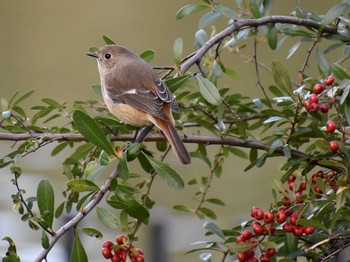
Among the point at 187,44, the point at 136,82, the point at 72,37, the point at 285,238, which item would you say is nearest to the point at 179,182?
the point at 285,238

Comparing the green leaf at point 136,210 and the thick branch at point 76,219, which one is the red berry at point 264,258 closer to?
the green leaf at point 136,210

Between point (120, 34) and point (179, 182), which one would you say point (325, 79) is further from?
point (120, 34)

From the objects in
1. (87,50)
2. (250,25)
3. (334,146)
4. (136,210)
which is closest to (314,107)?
(334,146)

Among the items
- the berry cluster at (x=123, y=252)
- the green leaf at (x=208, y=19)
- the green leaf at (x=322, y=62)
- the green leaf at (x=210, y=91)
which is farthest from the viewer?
the green leaf at (x=208, y=19)

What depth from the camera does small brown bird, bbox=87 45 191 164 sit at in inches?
107

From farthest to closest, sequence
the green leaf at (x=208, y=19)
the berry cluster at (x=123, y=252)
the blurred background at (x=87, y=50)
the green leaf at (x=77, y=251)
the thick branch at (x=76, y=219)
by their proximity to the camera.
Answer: the blurred background at (x=87, y=50)
the green leaf at (x=208, y=19)
the berry cluster at (x=123, y=252)
the green leaf at (x=77, y=251)
the thick branch at (x=76, y=219)

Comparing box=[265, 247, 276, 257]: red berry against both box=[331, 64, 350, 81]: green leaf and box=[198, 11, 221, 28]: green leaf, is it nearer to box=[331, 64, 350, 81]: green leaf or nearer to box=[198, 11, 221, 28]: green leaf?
box=[331, 64, 350, 81]: green leaf

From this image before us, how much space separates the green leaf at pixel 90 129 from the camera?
2.07 metres

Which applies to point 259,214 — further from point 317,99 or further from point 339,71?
point 339,71

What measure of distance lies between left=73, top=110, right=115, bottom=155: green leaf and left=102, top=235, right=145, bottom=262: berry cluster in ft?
0.94

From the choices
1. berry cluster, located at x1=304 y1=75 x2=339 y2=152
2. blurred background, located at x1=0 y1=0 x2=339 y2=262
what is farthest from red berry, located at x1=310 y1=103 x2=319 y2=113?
blurred background, located at x1=0 y1=0 x2=339 y2=262

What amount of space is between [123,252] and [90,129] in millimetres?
378

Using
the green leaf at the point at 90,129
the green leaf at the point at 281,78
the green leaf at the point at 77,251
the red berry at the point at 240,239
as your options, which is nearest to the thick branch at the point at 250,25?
the green leaf at the point at 281,78

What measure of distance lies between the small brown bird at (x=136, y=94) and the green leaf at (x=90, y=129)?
0.42 meters
